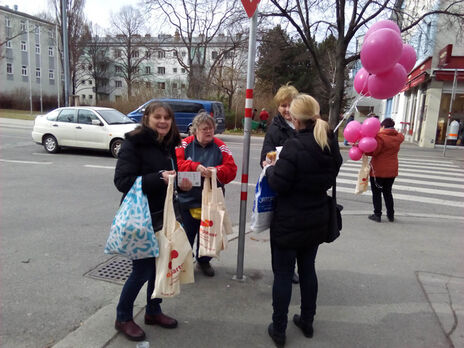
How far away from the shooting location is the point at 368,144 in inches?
210

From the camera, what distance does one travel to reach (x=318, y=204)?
8.49ft

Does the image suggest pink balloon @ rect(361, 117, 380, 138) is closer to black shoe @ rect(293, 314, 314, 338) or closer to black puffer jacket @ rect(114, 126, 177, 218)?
black shoe @ rect(293, 314, 314, 338)

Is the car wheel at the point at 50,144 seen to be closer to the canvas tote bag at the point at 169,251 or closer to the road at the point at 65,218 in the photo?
the road at the point at 65,218

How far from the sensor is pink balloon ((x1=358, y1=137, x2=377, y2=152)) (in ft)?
17.5

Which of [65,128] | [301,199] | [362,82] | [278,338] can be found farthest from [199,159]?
[65,128]

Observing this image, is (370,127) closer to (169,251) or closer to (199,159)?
(199,159)

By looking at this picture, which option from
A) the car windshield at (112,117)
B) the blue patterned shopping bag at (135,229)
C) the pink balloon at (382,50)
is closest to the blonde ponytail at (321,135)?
the blue patterned shopping bag at (135,229)

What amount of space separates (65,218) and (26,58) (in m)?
57.9

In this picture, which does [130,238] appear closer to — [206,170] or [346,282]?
[206,170]

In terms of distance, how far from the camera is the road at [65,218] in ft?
9.80

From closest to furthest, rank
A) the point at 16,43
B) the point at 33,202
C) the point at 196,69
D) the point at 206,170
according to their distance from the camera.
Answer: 1. the point at 206,170
2. the point at 33,202
3. the point at 196,69
4. the point at 16,43

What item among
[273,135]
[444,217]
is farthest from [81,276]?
[444,217]

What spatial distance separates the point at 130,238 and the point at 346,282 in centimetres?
229

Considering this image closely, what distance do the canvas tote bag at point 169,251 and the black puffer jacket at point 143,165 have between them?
0.10 meters
